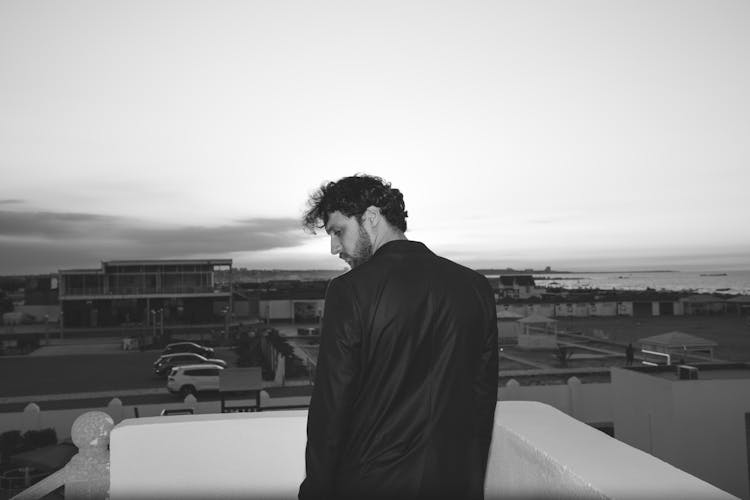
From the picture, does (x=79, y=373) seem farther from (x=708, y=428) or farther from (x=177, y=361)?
(x=708, y=428)

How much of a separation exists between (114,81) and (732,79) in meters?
11.5

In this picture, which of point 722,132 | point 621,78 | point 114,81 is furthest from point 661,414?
point 114,81

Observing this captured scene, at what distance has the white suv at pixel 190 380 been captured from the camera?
55.6 ft

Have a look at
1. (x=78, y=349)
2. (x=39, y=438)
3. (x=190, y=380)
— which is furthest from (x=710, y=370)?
(x=78, y=349)

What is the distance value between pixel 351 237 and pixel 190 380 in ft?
56.7

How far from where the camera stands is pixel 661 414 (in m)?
9.02

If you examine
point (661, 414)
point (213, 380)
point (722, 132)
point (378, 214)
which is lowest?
point (213, 380)

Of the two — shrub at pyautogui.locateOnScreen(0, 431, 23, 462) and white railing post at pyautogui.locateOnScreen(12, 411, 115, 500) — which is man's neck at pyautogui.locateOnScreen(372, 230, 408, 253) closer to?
white railing post at pyautogui.locateOnScreen(12, 411, 115, 500)

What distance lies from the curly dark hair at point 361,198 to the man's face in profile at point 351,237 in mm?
17

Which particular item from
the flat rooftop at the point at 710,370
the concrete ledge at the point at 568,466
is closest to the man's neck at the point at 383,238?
the concrete ledge at the point at 568,466

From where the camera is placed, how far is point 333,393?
1.11 metres

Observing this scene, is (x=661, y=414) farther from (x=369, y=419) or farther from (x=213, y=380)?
(x=213, y=380)

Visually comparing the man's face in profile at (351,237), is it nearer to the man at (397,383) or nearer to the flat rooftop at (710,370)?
the man at (397,383)

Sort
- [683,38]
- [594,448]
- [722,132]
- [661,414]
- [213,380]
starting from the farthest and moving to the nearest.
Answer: [213,380], [722,132], [661,414], [683,38], [594,448]
